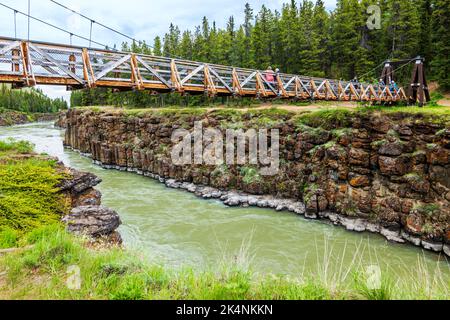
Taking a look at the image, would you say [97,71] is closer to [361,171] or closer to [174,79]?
[174,79]

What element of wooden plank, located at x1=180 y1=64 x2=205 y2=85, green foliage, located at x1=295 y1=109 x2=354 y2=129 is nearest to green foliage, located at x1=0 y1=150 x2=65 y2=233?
wooden plank, located at x1=180 y1=64 x2=205 y2=85

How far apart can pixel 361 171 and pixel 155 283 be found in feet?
44.7

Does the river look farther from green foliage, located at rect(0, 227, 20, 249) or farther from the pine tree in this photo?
the pine tree

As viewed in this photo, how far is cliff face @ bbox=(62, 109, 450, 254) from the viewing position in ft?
41.2

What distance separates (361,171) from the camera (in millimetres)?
14953

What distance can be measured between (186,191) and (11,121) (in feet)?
266

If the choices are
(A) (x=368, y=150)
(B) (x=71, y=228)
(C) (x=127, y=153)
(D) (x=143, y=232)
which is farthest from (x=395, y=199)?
(C) (x=127, y=153)

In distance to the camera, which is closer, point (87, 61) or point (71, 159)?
point (87, 61)

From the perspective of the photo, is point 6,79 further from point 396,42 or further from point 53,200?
point 396,42

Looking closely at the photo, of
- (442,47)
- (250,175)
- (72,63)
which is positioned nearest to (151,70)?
(72,63)

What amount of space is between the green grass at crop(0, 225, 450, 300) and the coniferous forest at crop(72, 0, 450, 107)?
1037 inches

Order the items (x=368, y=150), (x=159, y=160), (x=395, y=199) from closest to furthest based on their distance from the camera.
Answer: (x=395, y=199)
(x=368, y=150)
(x=159, y=160)

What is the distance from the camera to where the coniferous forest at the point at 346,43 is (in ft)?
98.2

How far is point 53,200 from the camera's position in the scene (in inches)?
306
